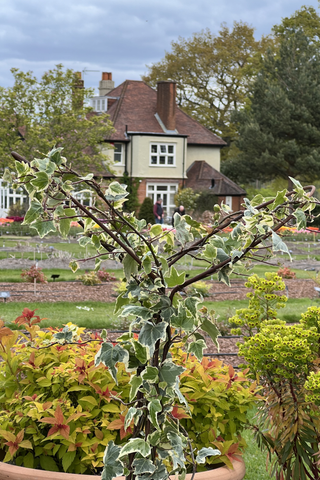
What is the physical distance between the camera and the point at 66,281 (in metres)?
11.3

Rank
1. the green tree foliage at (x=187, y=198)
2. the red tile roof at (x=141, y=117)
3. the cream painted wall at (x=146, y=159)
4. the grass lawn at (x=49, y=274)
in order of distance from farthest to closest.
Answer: the red tile roof at (x=141, y=117)
the cream painted wall at (x=146, y=159)
the green tree foliage at (x=187, y=198)
the grass lawn at (x=49, y=274)

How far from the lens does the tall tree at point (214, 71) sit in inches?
1614

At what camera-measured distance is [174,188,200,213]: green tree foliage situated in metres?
28.1

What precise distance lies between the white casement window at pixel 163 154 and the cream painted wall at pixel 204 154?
57.6 inches

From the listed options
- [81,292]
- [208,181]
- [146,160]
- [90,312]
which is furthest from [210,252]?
[208,181]

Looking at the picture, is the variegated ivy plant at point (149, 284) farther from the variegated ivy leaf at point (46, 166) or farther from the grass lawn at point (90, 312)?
the grass lawn at point (90, 312)

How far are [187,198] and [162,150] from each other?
3729 mm

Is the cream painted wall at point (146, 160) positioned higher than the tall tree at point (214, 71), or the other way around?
the tall tree at point (214, 71)

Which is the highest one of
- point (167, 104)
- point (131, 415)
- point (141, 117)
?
Answer: point (167, 104)

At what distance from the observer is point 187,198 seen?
2816 centimetres

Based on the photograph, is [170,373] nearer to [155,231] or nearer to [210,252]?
[210,252]

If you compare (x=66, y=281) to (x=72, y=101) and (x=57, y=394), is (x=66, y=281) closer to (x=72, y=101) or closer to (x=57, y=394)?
(x=57, y=394)

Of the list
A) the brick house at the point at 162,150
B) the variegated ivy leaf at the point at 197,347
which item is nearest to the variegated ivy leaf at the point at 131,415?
the variegated ivy leaf at the point at 197,347

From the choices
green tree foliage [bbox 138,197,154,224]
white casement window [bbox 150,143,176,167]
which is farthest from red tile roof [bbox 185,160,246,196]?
green tree foliage [bbox 138,197,154,224]
